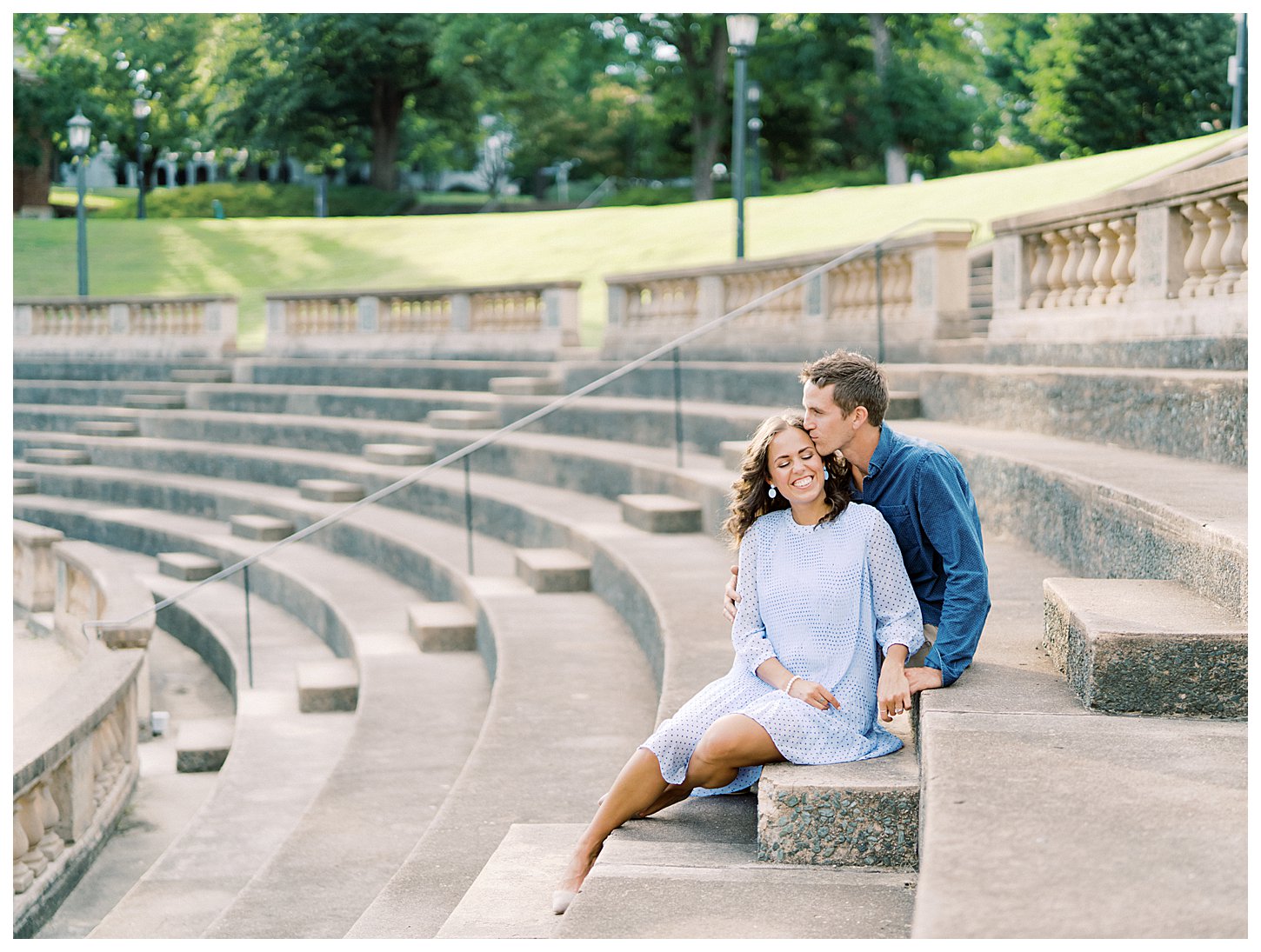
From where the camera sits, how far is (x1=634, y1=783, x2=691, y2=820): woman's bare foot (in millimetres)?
3859

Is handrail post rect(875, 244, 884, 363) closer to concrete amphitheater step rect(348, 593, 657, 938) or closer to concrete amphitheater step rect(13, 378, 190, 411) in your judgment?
concrete amphitheater step rect(348, 593, 657, 938)

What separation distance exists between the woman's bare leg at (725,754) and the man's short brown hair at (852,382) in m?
0.94

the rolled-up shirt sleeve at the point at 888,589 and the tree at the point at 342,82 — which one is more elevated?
the tree at the point at 342,82

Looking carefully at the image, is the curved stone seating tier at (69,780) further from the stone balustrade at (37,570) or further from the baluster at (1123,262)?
the baluster at (1123,262)

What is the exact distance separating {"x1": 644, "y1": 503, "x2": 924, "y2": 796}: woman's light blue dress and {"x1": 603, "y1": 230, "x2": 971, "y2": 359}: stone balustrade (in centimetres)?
694

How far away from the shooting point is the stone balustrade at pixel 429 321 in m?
16.8

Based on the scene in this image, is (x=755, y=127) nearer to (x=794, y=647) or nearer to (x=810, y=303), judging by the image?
(x=810, y=303)

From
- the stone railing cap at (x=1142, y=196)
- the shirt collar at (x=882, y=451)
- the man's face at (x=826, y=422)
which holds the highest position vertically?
the stone railing cap at (x=1142, y=196)

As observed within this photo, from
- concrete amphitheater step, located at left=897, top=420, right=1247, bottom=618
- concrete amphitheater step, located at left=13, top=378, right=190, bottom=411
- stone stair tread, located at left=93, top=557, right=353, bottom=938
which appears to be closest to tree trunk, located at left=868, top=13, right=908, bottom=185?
concrete amphitheater step, located at left=13, top=378, right=190, bottom=411

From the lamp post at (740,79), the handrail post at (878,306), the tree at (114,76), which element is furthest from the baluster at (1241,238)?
the tree at (114,76)

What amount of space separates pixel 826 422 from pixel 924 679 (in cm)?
78

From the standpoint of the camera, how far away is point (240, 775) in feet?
23.0

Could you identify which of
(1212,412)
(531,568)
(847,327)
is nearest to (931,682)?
(1212,412)

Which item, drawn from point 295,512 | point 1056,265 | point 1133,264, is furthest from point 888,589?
point 295,512
